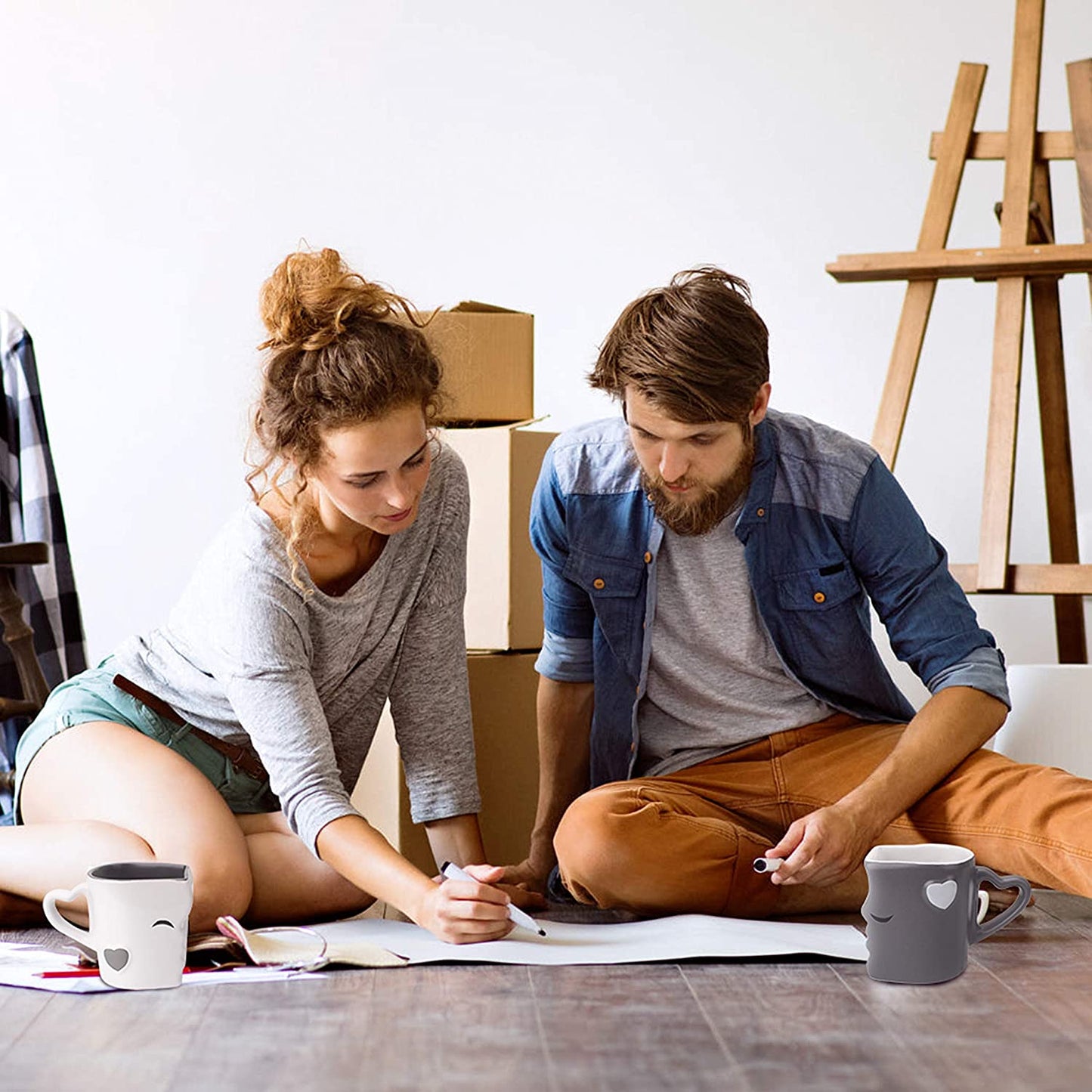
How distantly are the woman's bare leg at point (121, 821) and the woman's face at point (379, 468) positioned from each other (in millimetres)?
359

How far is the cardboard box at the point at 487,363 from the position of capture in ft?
6.69

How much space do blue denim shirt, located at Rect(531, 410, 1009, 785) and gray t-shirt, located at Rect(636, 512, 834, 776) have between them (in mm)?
17

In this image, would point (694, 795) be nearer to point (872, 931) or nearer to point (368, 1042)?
point (872, 931)

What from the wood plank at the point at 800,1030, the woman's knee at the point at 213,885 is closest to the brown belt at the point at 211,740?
the woman's knee at the point at 213,885

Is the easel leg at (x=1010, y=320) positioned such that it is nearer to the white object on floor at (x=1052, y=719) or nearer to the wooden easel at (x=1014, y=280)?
the wooden easel at (x=1014, y=280)

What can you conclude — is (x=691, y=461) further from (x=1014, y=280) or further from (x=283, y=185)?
(x=283, y=185)

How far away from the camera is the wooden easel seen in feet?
7.51

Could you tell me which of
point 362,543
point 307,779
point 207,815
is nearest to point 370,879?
point 307,779

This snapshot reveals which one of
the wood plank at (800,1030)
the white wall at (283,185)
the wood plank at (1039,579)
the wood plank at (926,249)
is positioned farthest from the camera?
the white wall at (283,185)

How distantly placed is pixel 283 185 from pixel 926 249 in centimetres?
126

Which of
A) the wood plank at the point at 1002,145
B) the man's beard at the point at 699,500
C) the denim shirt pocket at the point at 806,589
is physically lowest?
the denim shirt pocket at the point at 806,589

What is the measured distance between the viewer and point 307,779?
1494mm

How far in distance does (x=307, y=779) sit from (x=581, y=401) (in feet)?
4.99

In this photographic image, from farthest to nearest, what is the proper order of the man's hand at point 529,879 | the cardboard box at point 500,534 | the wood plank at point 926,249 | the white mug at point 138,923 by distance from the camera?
the wood plank at point 926,249
the cardboard box at point 500,534
the man's hand at point 529,879
the white mug at point 138,923
